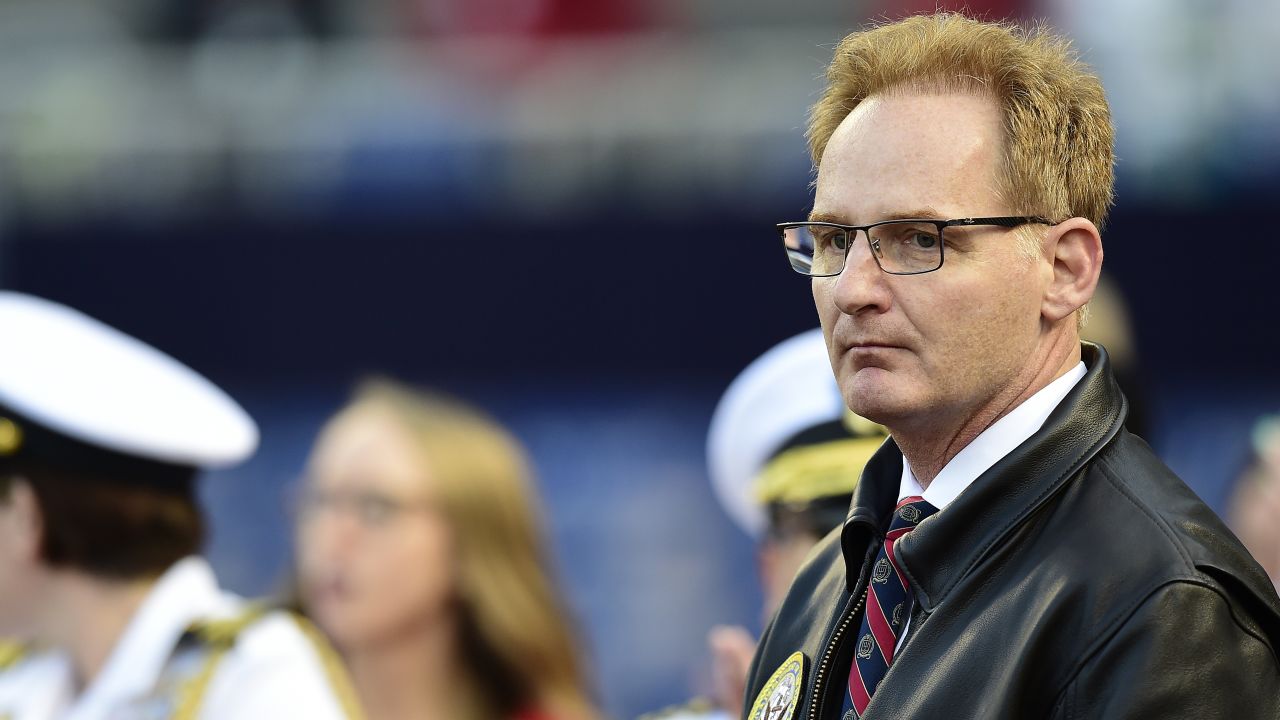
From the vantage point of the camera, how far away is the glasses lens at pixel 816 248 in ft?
6.39

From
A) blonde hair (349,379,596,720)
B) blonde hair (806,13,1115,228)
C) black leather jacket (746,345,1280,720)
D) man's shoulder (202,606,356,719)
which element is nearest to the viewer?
black leather jacket (746,345,1280,720)

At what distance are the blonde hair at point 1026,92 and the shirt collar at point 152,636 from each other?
208 cm

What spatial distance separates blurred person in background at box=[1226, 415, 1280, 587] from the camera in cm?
406

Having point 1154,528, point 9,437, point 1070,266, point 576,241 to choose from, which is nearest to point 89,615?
point 9,437

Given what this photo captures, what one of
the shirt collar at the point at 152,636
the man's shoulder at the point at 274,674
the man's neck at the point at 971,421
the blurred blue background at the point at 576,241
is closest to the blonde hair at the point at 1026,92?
the man's neck at the point at 971,421

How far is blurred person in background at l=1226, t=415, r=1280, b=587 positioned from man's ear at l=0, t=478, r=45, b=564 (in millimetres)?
2508

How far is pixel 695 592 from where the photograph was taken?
11.4 meters

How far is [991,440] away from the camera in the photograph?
6.07ft

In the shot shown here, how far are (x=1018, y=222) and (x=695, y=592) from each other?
973 cm

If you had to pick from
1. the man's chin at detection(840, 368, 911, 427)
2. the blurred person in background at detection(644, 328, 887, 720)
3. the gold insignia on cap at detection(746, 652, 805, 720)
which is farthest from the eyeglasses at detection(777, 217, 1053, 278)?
the blurred person in background at detection(644, 328, 887, 720)

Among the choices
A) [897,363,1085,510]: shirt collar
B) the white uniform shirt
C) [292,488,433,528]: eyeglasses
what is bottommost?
[292,488,433,528]: eyeglasses

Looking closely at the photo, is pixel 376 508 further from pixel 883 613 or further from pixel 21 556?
pixel 883 613

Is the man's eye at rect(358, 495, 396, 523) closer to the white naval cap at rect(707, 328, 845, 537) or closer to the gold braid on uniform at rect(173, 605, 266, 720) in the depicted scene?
the gold braid on uniform at rect(173, 605, 266, 720)

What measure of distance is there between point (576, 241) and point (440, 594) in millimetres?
6179
